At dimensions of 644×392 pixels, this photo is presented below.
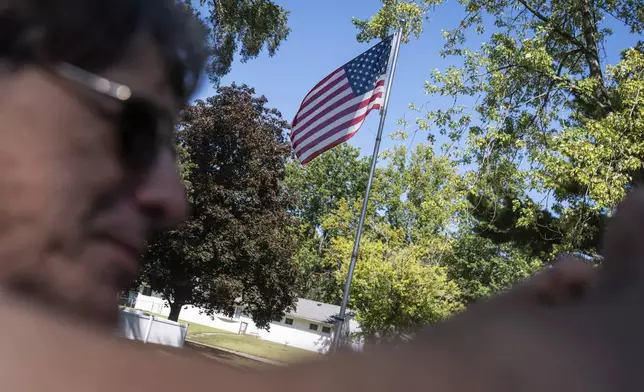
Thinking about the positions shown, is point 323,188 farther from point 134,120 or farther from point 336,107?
point 134,120

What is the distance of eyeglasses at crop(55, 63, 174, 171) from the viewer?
454 millimetres

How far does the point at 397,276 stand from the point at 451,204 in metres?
9.69

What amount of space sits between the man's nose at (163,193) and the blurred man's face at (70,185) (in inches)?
0.6

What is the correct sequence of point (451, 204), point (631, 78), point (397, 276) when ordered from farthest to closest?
→ point (397, 276), point (451, 204), point (631, 78)

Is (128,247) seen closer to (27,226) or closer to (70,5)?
(27,226)

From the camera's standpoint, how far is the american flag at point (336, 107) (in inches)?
287

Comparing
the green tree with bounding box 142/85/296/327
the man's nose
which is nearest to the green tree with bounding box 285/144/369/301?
the green tree with bounding box 142/85/296/327

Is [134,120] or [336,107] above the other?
[336,107]

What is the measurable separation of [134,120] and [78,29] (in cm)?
9

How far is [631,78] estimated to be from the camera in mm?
7496

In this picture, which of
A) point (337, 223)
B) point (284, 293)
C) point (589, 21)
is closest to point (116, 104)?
point (589, 21)

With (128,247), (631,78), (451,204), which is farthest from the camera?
(451,204)

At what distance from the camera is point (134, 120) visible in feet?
1.71

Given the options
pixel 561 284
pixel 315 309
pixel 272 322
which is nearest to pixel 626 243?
pixel 561 284
